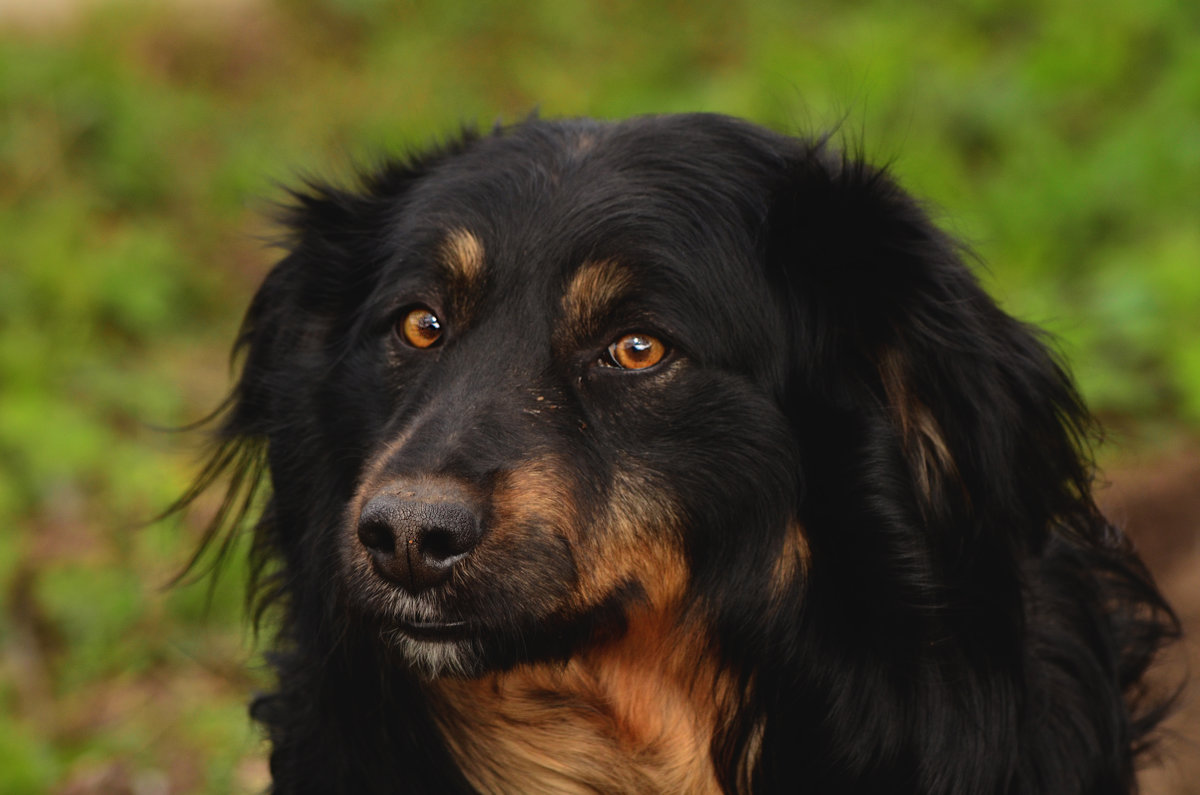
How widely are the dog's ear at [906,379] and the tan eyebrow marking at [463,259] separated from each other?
64 cm

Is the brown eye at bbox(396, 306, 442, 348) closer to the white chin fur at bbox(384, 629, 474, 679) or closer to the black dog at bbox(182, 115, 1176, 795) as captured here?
the black dog at bbox(182, 115, 1176, 795)

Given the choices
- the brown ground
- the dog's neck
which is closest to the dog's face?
the dog's neck

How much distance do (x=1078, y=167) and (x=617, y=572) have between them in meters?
6.21

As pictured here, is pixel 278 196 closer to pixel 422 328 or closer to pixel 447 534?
pixel 422 328

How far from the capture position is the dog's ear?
3020 millimetres

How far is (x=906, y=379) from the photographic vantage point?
3.06 metres

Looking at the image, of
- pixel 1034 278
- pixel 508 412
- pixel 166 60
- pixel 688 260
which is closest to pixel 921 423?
pixel 688 260

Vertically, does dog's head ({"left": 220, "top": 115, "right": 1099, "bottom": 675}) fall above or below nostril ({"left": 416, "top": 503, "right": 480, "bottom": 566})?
above

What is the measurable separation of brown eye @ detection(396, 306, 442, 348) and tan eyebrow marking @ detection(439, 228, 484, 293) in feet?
0.32

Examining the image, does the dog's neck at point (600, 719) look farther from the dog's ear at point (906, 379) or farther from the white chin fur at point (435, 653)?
the dog's ear at point (906, 379)

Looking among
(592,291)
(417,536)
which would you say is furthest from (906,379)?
(417,536)

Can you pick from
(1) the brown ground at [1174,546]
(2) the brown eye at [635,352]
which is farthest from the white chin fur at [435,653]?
(1) the brown ground at [1174,546]

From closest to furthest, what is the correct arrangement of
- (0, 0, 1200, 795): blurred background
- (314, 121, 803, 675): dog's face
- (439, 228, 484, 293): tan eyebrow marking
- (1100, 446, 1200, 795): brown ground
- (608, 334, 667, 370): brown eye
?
(314, 121, 803, 675): dog's face → (608, 334, 667, 370): brown eye → (439, 228, 484, 293): tan eyebrow marking → (1100, 446, 1200, 795): brown ground → (0, 0, 1200, 795): blurred background

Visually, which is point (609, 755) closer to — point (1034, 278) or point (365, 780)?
point (365, 780)
